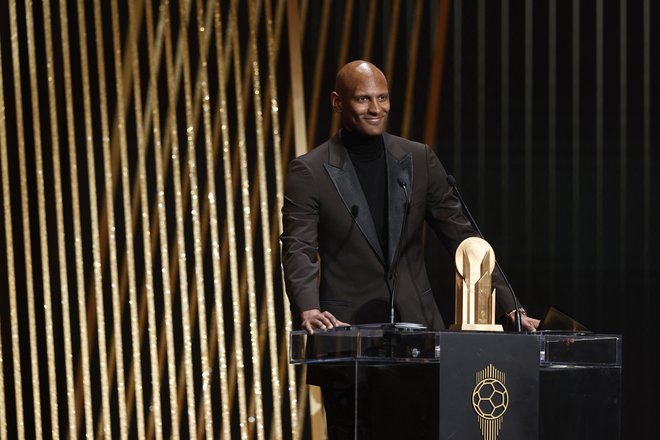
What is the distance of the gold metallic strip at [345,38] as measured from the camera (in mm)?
3947

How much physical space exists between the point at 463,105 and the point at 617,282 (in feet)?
2.61

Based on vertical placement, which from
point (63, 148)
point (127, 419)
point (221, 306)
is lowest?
point (127, 419)

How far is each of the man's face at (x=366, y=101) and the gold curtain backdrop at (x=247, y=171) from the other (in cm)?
116

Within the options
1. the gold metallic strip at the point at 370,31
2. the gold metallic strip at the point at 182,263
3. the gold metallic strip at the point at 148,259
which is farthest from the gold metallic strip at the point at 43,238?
the gold metallic strip at the point at 370,31

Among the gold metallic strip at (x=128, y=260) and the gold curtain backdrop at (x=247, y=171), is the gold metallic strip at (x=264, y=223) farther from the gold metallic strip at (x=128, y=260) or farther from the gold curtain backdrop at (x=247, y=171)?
the gold metallic strip at (x=128, y=260)

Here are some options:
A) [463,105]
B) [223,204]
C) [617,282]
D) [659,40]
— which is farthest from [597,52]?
[223,204]

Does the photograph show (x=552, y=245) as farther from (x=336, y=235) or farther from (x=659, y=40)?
(x=336, y=235)

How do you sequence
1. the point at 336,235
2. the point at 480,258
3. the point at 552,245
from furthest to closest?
the point at 552,245
the point at 336,235
the point at 480,258

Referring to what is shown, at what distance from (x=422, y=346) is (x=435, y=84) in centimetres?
189

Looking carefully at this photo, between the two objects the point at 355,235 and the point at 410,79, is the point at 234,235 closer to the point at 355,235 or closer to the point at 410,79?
the point at 410,79

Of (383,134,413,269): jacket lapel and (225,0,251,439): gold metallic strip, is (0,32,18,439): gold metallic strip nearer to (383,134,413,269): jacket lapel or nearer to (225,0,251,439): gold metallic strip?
(225,0,251,439): gold metallic strip

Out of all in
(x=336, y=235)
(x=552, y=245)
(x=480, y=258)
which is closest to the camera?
(x=480, y=258)

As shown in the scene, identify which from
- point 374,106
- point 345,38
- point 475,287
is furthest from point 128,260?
point 475,287

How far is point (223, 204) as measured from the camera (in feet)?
13.0
